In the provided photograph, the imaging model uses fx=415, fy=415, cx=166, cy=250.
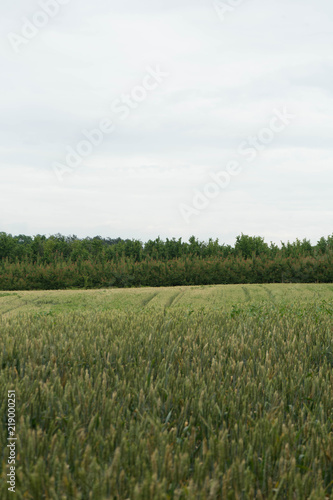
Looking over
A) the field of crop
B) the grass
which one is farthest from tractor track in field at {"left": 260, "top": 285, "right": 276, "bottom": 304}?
the field of crop

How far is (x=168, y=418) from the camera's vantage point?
2.44 meters

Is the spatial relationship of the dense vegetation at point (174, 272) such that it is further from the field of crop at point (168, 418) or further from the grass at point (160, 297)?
the field of crop at point (168, 418)

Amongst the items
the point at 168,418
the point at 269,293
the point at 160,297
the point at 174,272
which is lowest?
the point at 168,418

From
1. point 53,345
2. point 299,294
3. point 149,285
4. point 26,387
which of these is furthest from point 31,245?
point 26,387

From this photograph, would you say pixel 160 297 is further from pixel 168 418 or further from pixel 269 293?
pixel 168 418

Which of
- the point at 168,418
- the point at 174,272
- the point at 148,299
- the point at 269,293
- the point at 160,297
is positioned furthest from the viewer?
the point at 174,272

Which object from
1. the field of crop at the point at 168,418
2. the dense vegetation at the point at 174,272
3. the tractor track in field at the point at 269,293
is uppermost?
the dense vegetation at the point at 174,272

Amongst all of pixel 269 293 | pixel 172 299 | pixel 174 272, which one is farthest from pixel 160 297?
pixel 174 272

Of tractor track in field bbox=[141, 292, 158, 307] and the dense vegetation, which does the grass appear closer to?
tractor track in field bbox=[141, 292, 158, 307]

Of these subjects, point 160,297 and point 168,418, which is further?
point 160,297

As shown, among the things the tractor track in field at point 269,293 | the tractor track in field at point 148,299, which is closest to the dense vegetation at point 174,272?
the tractor track in field at point 269,293

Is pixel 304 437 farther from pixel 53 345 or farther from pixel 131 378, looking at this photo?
pixel 53 345

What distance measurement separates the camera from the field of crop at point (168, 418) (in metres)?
1.79

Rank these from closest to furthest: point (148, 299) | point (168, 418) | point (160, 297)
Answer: point (168, 418)
point (148, 299)
point (160, 297)
